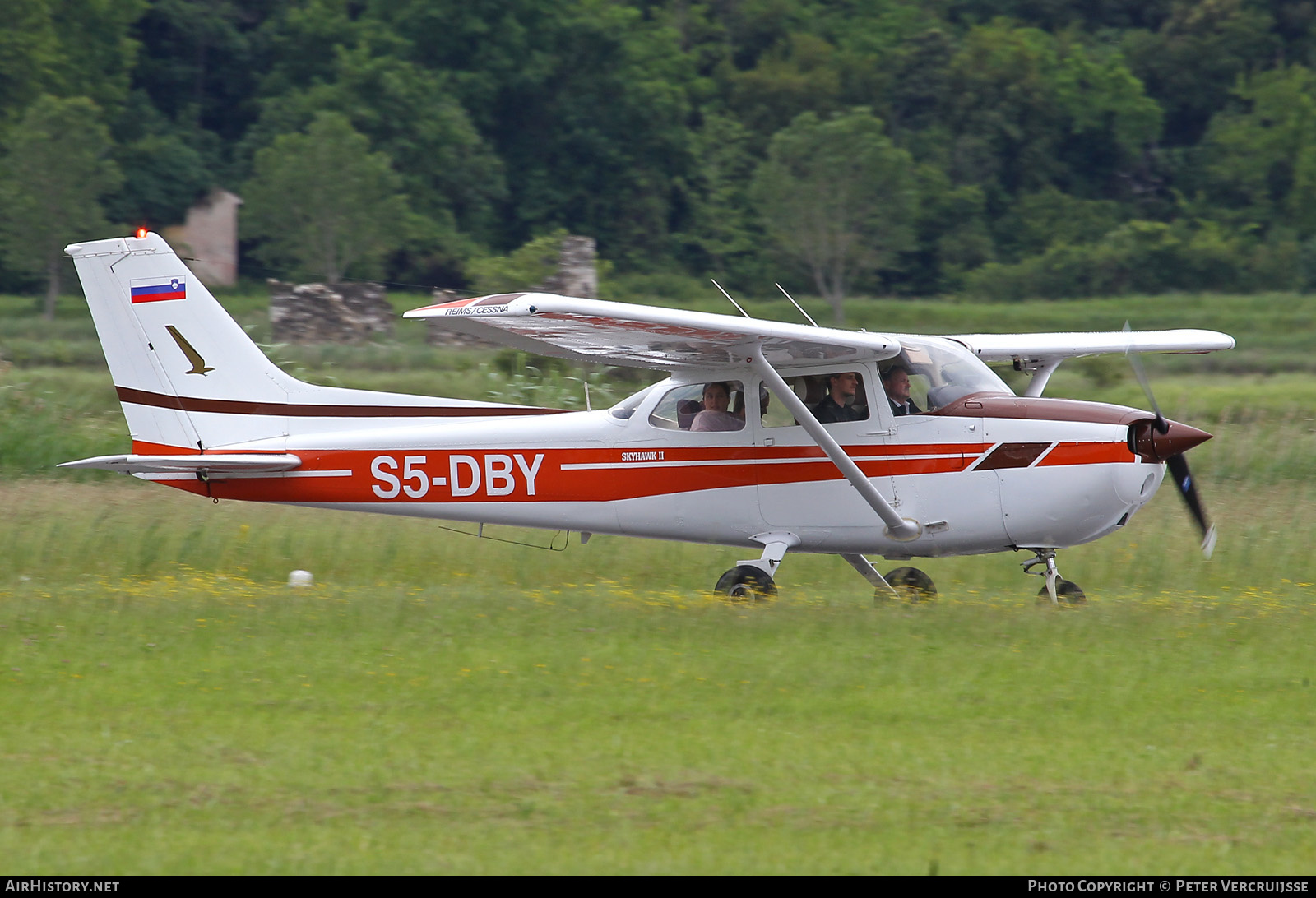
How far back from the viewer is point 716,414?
1121 centimetres

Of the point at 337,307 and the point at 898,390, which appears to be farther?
the point at 337,307

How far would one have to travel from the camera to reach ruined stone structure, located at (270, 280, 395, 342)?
38562 millimetres

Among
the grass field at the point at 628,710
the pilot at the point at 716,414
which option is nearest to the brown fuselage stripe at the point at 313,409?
the grass field at the point at 628,710

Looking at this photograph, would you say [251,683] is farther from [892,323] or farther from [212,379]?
[892,323]

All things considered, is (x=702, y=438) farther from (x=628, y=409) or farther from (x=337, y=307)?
(x=337, y=307)

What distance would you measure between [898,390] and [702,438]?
1.49m

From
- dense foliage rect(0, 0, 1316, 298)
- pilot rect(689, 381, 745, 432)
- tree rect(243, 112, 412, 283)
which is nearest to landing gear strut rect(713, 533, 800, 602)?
pilot rect(689, 381, 745, 432)

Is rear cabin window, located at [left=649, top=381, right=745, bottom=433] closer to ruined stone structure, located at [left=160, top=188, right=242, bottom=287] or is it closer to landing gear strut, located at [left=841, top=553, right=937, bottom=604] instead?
landing gear strut, located at [left=841, top=553, right=937, bottom=604]

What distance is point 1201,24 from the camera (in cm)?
7019

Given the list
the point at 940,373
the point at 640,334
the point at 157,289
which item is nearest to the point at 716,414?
the point at 640,334

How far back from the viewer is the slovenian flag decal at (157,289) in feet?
38.7

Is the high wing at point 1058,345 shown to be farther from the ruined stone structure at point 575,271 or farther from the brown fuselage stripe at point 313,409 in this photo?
the ruined stone structure at point 575,271

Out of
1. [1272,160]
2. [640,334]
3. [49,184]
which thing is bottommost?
[640,334]

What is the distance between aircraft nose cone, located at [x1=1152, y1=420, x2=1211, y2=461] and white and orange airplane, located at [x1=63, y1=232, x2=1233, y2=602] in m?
0.02
